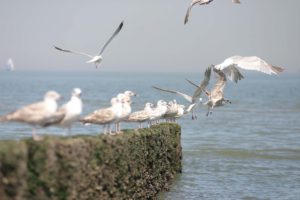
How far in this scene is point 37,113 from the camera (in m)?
11.2

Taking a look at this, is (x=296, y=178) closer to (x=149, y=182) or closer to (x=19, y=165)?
(x=149, y=182)

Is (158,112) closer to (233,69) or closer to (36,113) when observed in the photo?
(233,69)

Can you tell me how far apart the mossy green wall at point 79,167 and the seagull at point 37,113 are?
379mm

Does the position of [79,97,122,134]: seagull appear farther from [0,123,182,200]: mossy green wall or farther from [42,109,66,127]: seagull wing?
[42,109,66,127]: seagull wing

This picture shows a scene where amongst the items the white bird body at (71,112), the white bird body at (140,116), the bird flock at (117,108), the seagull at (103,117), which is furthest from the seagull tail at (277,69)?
the white bird body at (71,112)

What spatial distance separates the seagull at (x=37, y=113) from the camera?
11.2 metres

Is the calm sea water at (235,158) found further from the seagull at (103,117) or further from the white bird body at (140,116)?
the seagull at (103,117)

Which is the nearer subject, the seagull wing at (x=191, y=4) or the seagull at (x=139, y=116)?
the seagull at (x=139, y=116)

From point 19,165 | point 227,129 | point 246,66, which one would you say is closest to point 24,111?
point 19,165

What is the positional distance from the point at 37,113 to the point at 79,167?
926mm

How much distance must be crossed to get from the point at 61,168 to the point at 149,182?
718 cm

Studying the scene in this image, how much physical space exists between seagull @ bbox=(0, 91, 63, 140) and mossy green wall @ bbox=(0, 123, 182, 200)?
379 mm

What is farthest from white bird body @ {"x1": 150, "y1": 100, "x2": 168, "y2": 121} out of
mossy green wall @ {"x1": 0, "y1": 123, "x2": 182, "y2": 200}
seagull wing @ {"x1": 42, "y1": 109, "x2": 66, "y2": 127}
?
seagull wing @ {"x1": 42, "y1": 109, "x2": 66, "y2": 127}

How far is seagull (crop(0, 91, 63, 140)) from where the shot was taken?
36.7 feet
